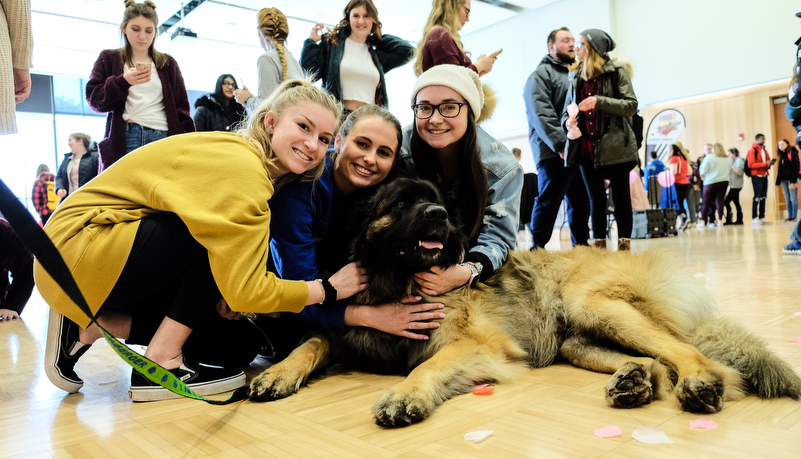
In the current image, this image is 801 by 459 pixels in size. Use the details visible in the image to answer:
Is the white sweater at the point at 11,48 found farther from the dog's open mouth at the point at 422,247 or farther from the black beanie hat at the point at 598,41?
the black beanie hat at the point at 598,41

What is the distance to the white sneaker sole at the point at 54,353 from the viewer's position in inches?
73.1

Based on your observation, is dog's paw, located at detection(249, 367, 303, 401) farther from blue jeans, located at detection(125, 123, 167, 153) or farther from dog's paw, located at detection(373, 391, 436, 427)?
blue jeans, located at detection(125, 123, 167, 153)

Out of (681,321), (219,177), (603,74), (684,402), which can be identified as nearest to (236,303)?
(219,177)

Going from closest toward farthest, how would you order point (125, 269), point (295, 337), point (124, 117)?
point (125, 269), point (295, 337), point (124, 117)

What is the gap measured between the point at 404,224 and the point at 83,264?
1.09 m

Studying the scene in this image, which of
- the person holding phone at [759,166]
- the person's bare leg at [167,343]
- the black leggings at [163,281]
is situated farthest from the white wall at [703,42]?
the person's bare leg at [167,343]

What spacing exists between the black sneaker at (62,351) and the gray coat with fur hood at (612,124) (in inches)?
145

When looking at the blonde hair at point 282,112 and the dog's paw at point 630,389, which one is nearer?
the dog's paw at point 630,389

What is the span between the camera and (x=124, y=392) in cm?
194

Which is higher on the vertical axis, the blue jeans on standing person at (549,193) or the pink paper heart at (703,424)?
the blue jeans on standing person at (549,193)

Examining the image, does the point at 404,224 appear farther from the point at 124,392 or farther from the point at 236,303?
the point at 124,392

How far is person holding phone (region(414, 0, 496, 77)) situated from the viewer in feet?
10.8

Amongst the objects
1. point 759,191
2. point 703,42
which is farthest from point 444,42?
point 703,42

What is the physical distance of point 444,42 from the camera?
3285 mm
